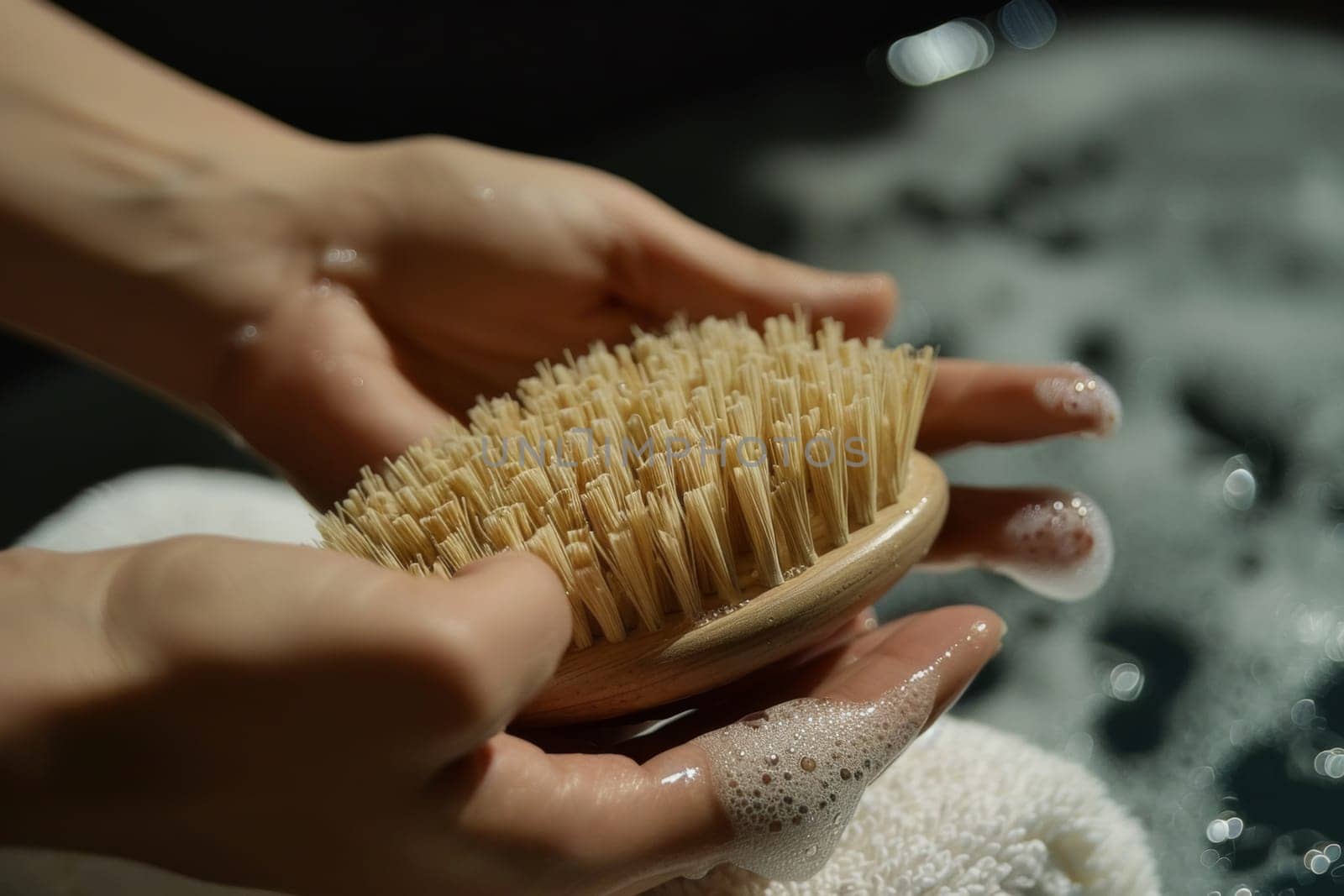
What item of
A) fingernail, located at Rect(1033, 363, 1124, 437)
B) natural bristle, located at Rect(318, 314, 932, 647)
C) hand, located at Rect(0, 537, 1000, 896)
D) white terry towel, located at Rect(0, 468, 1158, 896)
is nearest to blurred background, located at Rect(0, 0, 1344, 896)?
white terry towel, located at Rect(0, 468, 1158, 896)

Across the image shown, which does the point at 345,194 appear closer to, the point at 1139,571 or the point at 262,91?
the point at 262,91

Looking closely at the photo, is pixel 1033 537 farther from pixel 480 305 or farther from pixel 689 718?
pixel 480 305

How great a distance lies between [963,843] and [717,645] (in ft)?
0.58

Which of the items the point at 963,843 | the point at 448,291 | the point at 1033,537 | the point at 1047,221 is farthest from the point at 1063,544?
the point at 1047,221

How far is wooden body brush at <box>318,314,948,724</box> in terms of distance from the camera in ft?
1.57

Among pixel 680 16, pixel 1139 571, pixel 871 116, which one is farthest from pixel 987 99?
pixel 1139 571

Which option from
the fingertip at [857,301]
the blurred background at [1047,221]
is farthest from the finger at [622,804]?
the blurred background at [1047,221]

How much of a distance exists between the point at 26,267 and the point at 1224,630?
0.88 metres

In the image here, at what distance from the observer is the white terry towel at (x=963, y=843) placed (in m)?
0.49

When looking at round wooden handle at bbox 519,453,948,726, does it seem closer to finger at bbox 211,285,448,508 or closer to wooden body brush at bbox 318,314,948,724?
wooden body brush at bbox 318,314,948,724

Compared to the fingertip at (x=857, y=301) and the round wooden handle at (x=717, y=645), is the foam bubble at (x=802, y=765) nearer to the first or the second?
the round wooden handle at (x=717, y=645)

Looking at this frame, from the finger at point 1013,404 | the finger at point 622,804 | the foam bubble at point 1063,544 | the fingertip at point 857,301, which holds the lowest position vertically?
the foam bubble at point 1063,544

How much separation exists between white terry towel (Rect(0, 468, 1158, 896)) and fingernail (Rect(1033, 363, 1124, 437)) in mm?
190

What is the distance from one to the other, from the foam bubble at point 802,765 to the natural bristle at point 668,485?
0.20ft
